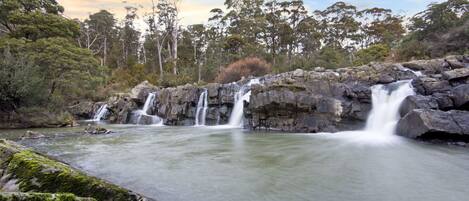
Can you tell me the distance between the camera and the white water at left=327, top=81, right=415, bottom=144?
12.4 meters

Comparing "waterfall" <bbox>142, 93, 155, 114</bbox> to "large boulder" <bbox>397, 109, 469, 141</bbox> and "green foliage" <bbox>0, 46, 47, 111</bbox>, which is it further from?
"large boulder" <bbox>397, 109, 469, 141</bbox>

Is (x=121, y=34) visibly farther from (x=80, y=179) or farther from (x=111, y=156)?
(x=80, y=179)

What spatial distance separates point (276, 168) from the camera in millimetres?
7383

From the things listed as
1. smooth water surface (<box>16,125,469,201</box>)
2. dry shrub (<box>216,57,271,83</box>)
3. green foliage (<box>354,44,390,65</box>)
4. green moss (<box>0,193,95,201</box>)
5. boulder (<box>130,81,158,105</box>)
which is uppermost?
green foliage (<box>354,44,390,65</box>)

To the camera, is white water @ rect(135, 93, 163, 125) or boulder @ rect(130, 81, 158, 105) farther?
boulder @ rect(130, 81, 158, 105)

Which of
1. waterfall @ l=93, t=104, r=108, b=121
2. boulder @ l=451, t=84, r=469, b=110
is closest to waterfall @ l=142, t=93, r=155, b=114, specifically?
waterfall @ l=93, t=104, r=108, b=121

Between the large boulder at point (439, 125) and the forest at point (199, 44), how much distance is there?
470 inches

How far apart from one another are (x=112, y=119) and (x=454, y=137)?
19.6 meters

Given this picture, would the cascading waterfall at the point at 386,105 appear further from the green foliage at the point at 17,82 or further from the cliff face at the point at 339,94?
the green foliage at the point at 17,82

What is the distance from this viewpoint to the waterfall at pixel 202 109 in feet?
64.5

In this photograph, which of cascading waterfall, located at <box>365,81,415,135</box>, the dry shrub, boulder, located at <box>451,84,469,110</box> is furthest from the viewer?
the dry shrub

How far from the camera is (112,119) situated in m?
23.4

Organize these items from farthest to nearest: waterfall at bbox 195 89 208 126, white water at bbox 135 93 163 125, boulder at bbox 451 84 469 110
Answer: white water at bbox 135 93 163 125 < waterfall at bbox 195 89 208 126 < boulder at bbox 451 84 469 110

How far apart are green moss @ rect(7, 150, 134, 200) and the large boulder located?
9.64 m
